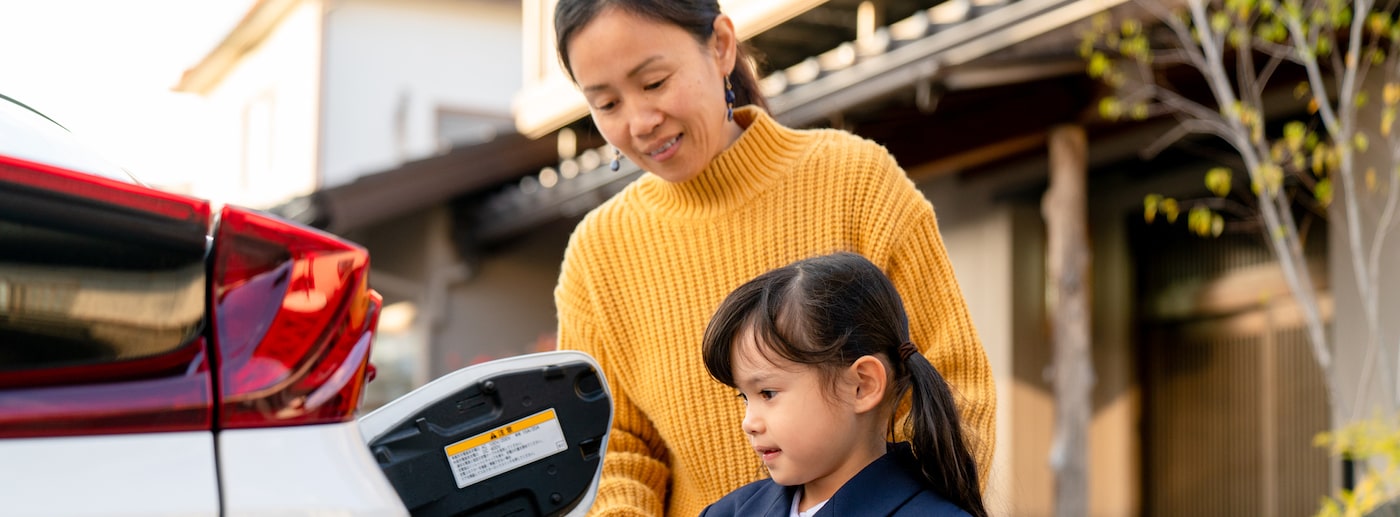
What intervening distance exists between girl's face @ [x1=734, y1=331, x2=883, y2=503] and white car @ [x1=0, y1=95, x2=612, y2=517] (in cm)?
56

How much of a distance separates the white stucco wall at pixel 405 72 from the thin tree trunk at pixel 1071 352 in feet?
42.1

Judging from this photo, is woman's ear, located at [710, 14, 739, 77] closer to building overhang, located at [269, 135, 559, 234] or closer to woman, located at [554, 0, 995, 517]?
woman, located at [554, 0, 995, 517]

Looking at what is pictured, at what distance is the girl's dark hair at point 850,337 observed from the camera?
208cm

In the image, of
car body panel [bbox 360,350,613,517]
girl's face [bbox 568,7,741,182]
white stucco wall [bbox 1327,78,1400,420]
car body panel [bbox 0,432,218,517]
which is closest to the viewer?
car body panel [bbox 0,432,218,517]

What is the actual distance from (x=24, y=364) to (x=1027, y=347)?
7.91 m

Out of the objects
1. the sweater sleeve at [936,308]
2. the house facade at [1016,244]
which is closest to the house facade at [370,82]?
the house facade at [1016,244]

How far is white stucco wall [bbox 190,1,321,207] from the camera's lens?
19047mm

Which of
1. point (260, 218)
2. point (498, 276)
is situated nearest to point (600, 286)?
point (260, 218)

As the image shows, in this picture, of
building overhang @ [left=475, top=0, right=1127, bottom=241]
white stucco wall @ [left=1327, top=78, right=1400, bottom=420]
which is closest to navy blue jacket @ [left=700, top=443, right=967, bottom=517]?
building overhang @ [left=475, top=0, right=1127, bottom=241]

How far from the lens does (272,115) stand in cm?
2052

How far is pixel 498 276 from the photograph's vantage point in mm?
13227

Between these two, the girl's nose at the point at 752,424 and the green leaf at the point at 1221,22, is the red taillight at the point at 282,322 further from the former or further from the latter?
the green leaf at the point at 1221,22

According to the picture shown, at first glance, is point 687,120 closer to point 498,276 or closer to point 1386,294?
point 1386,294

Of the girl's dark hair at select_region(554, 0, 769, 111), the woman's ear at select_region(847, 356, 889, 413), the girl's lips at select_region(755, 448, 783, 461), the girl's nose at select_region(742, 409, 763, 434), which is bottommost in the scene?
the girl's lips at select_region(755, 448, 783, 461)
